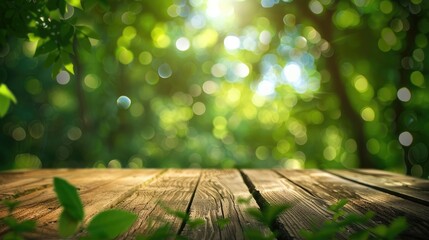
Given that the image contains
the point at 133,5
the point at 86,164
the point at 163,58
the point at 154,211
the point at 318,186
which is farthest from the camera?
the point at 86,164

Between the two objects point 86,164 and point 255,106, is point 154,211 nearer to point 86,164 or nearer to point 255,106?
point 86,164

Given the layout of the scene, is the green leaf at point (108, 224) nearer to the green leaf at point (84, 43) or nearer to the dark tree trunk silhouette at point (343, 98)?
the green leaf at point (84, 43)

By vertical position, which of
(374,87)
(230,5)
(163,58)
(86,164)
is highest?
(230,5)

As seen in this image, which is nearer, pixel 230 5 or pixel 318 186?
pixel 318 186

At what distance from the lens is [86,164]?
12.0m

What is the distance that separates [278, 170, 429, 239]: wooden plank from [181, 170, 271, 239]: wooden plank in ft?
1.16

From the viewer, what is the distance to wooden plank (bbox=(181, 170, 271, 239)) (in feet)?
3.59

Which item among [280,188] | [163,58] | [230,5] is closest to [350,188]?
[280,188]

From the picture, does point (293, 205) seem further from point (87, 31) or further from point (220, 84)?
point (220, 84)

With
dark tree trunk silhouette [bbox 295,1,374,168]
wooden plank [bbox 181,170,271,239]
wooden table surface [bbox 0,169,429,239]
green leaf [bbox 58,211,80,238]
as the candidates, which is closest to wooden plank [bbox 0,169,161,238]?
wooden table surface [bbox 0,169,429,239]

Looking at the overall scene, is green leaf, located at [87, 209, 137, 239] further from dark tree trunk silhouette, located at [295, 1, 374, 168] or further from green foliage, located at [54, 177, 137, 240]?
dark tree trunk silhouette, located at [295, 1, 374, 168]

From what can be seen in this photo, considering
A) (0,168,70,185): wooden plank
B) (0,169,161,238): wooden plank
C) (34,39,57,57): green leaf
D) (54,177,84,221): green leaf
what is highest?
(34,39,57,57): green leaf

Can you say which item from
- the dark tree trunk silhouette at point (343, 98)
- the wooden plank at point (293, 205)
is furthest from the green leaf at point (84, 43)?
the dark tree trunk silhouette at point (343, 98)

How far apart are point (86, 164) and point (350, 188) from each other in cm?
1099
